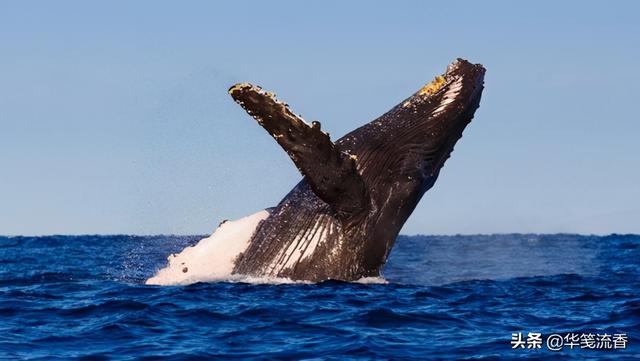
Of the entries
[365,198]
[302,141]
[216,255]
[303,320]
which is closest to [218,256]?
[216,255]

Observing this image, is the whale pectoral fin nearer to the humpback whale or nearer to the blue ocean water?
the humpback whale

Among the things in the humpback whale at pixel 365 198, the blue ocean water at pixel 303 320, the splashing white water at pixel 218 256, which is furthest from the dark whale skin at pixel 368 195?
the blue ocean water at pixel 303 320

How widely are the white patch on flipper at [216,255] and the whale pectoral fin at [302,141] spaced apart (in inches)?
80.9

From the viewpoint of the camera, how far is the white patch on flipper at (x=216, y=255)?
46.8 feet

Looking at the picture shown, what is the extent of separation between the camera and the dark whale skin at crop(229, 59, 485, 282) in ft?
43.7

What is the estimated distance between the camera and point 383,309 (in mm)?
11766

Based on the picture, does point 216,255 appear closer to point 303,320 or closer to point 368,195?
point 368,195

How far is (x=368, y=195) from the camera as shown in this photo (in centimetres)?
1326

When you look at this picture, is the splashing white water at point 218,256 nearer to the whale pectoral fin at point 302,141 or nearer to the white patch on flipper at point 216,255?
the white patch on flipper at point 216,255

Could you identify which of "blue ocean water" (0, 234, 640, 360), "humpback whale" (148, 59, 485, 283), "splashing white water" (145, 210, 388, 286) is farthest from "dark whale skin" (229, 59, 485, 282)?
"blue ocean water" (0, 234, 640, 360)

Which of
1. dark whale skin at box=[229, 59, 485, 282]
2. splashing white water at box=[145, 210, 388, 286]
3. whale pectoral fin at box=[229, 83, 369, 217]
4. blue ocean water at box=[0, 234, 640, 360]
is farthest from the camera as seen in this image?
splashing white water at box=[145, 210, 388, 286]

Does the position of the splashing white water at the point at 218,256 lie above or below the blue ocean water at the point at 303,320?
above

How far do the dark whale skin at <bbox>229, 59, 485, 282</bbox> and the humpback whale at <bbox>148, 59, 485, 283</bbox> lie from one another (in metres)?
0.01

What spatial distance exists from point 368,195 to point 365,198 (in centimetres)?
10
